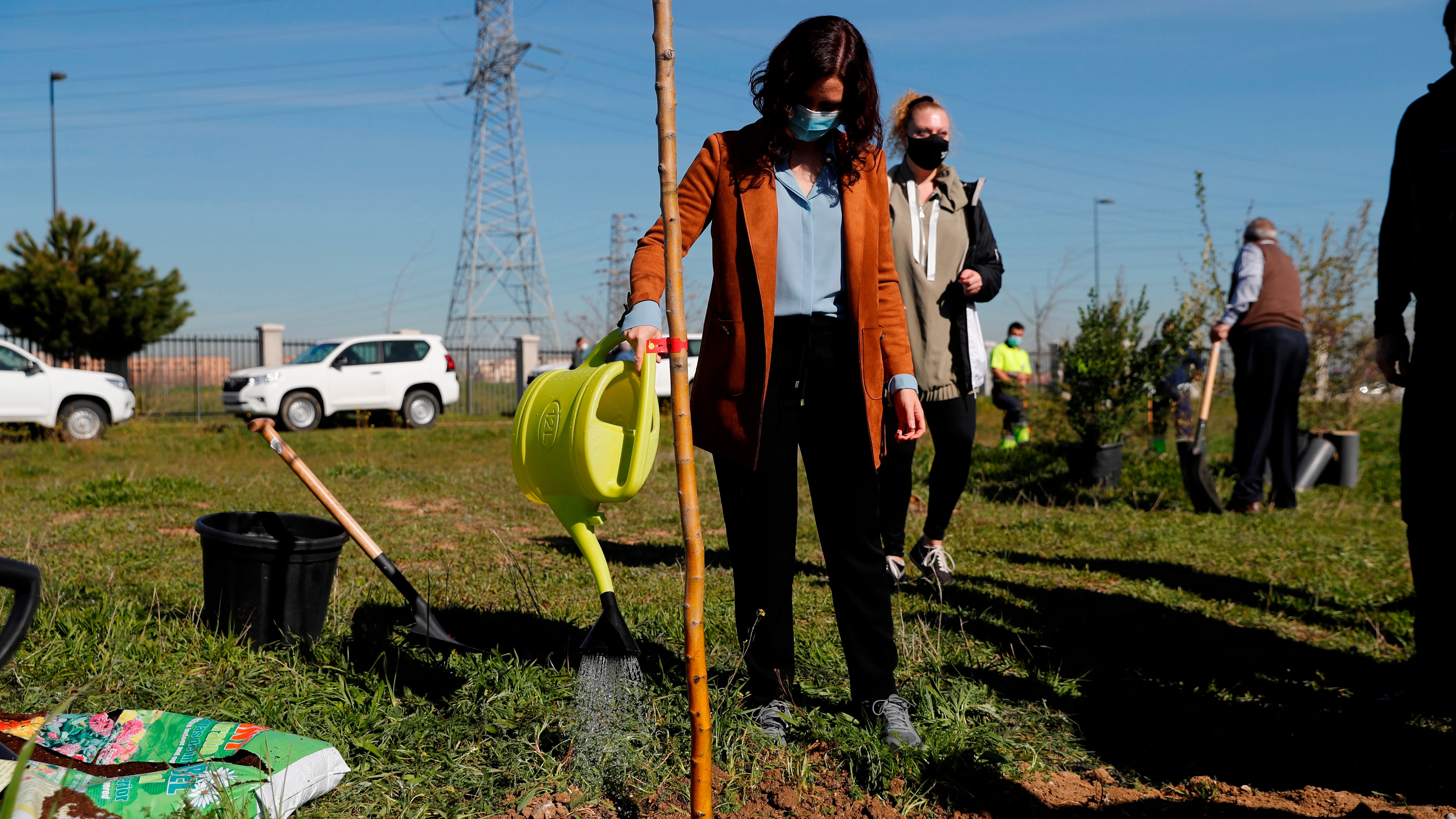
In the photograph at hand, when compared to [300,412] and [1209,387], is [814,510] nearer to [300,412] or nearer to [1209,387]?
[1209,387]

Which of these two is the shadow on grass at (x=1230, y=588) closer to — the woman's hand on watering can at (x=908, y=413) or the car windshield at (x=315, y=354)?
the woman's hand on watering can at (x=908, y=413)

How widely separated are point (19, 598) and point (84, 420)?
13.9 metres

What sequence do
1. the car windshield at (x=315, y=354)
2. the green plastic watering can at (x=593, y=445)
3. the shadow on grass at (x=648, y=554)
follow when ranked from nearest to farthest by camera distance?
1. the green plastic watering can at (x=593, y=445)
2. the shadow on grass at (x=648, y=554)
3. the car windshield at (x=315, y=354)

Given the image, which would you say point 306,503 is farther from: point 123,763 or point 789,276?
point 789,276

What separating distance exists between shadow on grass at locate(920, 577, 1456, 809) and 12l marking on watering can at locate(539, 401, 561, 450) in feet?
4.99

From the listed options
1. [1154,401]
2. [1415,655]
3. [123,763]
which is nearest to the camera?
[123,763]

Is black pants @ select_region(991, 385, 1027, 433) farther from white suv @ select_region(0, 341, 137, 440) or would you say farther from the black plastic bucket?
white suv @ select_region(0, 341, 137, 440)

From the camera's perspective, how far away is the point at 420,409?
16.7 meters

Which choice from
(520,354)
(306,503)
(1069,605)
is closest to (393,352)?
(520,354)

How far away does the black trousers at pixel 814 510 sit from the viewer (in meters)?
2.33

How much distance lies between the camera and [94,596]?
3.57 m

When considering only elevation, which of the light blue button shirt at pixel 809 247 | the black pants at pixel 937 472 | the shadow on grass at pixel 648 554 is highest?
the light blue button shirt at pixel 809 247

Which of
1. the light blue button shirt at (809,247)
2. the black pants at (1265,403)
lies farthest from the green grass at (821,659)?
the light blue button shirt at (809,247)

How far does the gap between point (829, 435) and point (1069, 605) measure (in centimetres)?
205
